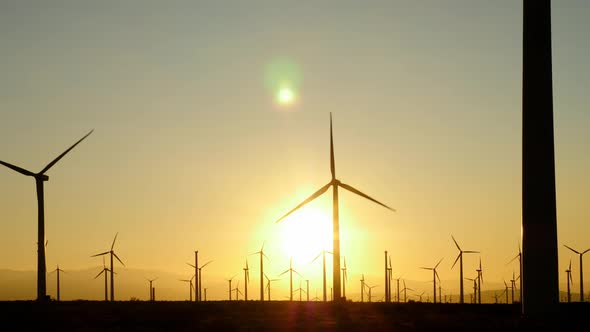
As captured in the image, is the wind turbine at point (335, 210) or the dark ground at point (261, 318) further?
the wind turbine at point (335, 210)

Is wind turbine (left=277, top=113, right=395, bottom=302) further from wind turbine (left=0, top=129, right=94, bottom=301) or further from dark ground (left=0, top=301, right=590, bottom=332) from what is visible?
wind turbine (left=0, top=129, right=94, bottom=301)

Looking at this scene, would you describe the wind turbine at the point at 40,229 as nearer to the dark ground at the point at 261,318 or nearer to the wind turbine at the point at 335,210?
the dark ground at the point at 261,318

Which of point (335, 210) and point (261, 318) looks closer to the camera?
point (261, 318)

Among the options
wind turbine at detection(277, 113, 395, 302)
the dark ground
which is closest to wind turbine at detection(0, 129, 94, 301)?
the dark ground

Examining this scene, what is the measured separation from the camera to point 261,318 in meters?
74.9

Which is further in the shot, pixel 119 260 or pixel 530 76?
pixel 119 260

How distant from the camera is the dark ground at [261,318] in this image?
214 feet

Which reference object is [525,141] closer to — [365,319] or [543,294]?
[543,294]

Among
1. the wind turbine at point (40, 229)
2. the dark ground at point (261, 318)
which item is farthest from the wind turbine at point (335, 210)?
the wind turbine at point (40, 229)

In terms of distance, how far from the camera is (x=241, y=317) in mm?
75938

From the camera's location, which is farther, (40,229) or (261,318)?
(40,229)

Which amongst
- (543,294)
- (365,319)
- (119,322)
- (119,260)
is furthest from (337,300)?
(119,260)

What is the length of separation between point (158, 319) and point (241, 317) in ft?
21.7

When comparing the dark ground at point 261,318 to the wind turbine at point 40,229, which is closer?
the dark ground at point 261,318
